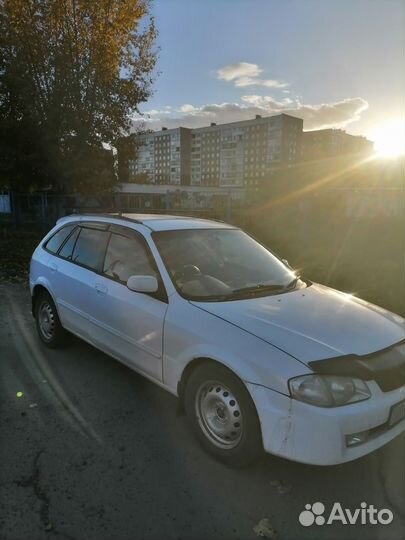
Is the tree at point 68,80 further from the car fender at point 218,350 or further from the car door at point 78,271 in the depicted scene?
the car fender at point 218,350

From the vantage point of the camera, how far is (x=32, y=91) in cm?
1310

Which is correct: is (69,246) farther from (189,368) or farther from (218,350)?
(218,350)

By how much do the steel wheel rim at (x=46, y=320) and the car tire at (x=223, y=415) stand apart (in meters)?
2.39

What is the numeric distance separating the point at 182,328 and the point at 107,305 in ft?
3.43

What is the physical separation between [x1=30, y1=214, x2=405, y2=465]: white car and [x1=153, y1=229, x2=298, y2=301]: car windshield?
13 mm

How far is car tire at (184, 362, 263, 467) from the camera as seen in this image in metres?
2.50

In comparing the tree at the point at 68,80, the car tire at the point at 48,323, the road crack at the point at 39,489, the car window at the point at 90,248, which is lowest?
the road crack at the point at 39,489

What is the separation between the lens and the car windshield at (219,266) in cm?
321

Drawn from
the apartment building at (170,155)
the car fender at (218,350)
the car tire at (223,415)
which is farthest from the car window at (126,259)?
the apartment building at (170,155)

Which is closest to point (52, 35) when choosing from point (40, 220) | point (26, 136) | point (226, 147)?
point (26, 136)

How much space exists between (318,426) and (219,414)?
74 cm

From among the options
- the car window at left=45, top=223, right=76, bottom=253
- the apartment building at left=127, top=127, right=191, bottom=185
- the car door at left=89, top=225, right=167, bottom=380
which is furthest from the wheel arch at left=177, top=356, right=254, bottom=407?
the apartment building at left=127, top=127, right=191, bottom=185

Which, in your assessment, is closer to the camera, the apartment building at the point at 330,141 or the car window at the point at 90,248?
the car window at the point at 90,248

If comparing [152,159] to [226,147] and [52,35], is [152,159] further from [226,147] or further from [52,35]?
[52,35]
